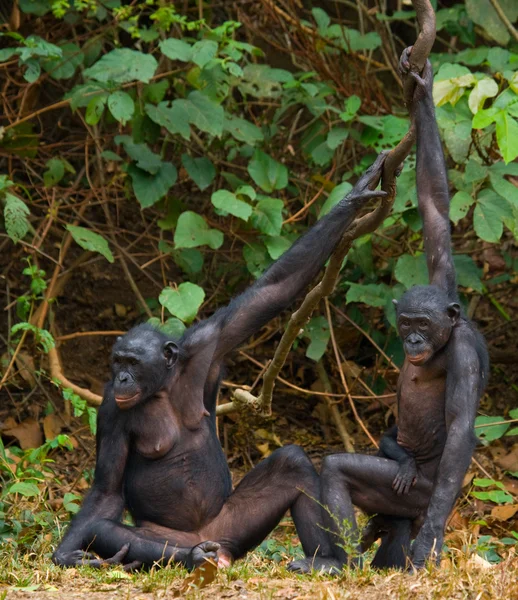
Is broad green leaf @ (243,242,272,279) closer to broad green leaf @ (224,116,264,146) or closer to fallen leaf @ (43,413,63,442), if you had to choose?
broad green leaf @ (224,116,264,146)

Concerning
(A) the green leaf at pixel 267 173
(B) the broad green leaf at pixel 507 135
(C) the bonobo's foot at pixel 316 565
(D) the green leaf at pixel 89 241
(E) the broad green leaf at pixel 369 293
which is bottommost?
(E) the broad green leaf at pixel 369 293

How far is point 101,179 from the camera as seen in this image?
423 inches

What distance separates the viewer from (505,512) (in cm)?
913

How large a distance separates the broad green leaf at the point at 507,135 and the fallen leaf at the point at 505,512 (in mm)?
3584

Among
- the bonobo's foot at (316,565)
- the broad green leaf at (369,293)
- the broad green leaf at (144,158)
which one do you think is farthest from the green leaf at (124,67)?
the bonobo's foot at (316,565)

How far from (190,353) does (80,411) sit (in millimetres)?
1676

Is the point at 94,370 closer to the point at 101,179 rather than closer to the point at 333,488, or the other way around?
the point at 101,179

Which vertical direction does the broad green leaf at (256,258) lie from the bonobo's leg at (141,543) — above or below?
above

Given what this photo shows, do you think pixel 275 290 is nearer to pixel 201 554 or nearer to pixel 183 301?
pixel 183 301

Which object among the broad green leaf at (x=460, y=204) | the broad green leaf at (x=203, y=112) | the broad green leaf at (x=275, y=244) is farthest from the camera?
the broad green leaf at (x=275, y=244)

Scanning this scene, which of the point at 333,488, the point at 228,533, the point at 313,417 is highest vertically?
the point at 333,488

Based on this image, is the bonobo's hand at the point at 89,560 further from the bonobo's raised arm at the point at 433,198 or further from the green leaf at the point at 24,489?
the bonobo's raised arm at the point at 433,198

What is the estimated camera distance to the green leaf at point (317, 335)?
9.73 metres

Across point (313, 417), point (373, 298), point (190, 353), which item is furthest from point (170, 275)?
point (190, 353)
